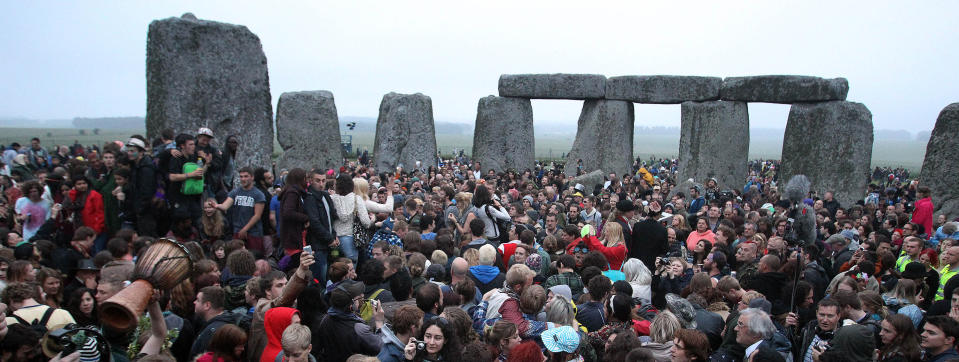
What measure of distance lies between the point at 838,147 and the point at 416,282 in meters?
15.8

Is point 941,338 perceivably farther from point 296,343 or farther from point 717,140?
point 717,140

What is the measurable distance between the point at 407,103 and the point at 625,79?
21.8ft

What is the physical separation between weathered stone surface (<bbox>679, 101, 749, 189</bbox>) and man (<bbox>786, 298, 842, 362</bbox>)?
14565mm

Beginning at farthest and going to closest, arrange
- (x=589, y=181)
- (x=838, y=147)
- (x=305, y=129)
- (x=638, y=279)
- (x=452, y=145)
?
(x=452, y=145) → (x=838, y=147) → (x=305, y=129) → (x=589, y=181) → (x=638, y=279)

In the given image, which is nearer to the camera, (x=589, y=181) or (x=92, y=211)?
(x=92, y=211)

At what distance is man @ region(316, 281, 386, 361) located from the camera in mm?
4137

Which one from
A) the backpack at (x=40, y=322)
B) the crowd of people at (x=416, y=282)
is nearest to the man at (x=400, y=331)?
the crowd of people at (x=416, y=282)

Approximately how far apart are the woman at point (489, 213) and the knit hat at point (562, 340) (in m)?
3.57

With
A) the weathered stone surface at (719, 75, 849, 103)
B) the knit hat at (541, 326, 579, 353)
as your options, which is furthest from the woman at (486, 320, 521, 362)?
the weathered stone surface at (719, 75, 849, 103)

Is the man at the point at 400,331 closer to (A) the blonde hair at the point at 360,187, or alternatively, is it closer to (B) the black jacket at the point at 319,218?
(B) the black jacket at the point at 319,218

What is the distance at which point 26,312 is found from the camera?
3.99 meters

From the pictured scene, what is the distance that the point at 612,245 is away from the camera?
6770mm

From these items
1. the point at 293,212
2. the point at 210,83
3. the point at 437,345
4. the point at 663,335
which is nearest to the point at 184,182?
the point at 293,212

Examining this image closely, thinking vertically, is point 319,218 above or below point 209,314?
above
